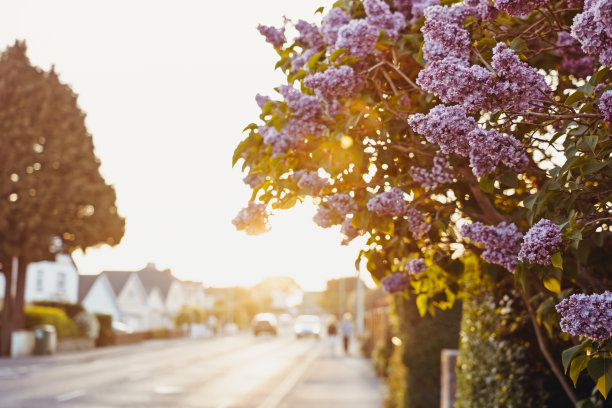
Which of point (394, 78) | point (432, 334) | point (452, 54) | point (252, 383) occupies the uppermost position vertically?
point (394, 78)

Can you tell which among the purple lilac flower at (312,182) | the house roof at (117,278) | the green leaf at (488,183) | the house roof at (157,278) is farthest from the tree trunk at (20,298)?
the house roof at (157,278)

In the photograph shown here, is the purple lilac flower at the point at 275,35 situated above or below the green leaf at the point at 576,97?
above

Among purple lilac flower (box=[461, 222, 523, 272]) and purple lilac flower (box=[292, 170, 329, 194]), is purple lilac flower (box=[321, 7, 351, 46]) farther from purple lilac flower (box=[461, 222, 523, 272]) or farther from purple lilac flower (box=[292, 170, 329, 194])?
purple lilac flower (box=[461, 222, 523, 272])

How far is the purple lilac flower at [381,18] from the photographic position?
470 cm

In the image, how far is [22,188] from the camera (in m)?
31.5

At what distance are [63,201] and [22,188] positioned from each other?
200 cm

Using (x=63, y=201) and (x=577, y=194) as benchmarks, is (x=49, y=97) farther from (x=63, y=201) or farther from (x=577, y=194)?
(x=577, y=194)

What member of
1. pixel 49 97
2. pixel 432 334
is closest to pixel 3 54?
pixel 49 97

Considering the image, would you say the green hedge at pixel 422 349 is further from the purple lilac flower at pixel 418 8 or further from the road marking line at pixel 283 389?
the purple lilac flower at pixel 418 8

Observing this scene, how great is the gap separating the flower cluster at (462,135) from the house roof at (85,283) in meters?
68.1

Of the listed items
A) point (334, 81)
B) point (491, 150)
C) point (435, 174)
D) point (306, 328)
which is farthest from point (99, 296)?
point (491, 150)

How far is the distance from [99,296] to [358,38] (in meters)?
67.1

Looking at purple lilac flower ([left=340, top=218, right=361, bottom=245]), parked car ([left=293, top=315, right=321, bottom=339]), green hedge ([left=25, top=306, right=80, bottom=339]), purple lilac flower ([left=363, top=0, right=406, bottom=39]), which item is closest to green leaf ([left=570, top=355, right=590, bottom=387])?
purple lilac flower ([left=340, top=218, right=361, bottom=245])

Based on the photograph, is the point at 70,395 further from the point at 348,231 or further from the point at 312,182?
the point at 312,182
